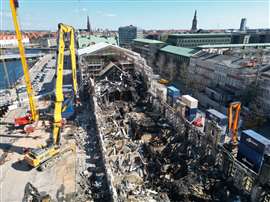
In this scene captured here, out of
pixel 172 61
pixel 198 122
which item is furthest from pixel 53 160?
pixel 172 61

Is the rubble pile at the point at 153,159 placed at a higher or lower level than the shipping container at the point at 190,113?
lower

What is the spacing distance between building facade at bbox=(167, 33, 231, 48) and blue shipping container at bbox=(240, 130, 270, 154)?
8034 cm

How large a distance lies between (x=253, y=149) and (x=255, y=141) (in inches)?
36.1

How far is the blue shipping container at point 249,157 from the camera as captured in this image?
21031 mm

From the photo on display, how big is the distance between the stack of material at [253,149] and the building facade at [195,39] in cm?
8025

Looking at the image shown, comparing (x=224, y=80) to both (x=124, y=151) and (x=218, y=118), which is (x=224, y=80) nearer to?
(x=218, y=118)

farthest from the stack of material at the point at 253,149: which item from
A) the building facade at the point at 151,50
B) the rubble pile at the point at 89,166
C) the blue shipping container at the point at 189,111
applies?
the building facade at the point at 151,50

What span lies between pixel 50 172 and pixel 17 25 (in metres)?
20.4

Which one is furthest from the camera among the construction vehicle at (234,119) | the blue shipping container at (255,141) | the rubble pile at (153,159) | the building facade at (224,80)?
the building facade at (224,80)

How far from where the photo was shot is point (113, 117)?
118 ft

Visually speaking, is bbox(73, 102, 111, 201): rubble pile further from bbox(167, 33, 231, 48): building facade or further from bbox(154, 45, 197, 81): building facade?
bbox(167, 33, 231, 48): building facade

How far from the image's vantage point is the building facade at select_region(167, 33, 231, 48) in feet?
317

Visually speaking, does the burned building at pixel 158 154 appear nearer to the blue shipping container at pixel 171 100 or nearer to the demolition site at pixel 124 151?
the demolition site at pixel 124 151

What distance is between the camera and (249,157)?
71.9 feet
